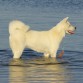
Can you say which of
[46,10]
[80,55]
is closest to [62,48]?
[80,55]

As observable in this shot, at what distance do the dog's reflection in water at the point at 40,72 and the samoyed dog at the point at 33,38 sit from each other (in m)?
0.42

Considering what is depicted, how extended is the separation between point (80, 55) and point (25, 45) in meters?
1.67

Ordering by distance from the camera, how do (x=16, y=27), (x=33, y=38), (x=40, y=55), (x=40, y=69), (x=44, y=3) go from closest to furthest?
(x=40, y=69) < (x=16, y=27) < (x=33, y=38) < (x=40, y=55) < (x=44, y=3)

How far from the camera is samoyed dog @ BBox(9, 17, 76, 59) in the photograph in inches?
663

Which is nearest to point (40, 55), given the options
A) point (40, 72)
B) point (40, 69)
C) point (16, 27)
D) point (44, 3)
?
point (16, 27)

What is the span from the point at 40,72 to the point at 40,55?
3.28m

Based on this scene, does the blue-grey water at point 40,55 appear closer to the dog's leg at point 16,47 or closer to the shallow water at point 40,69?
the shallow water at point 40,69

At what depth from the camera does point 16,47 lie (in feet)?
55.5

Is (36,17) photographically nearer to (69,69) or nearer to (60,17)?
(60,17)

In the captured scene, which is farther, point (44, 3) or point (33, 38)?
point (44, 3)

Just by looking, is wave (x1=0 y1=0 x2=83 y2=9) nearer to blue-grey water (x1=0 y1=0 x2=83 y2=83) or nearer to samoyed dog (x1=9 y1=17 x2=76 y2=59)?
blue-grey water (x1=0 y1=0 x2=83 y2=83)

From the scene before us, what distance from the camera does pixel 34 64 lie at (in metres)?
16.2

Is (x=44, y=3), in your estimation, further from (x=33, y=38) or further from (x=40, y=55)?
(x=33, y=38)

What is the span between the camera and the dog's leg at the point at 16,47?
16.8 m
